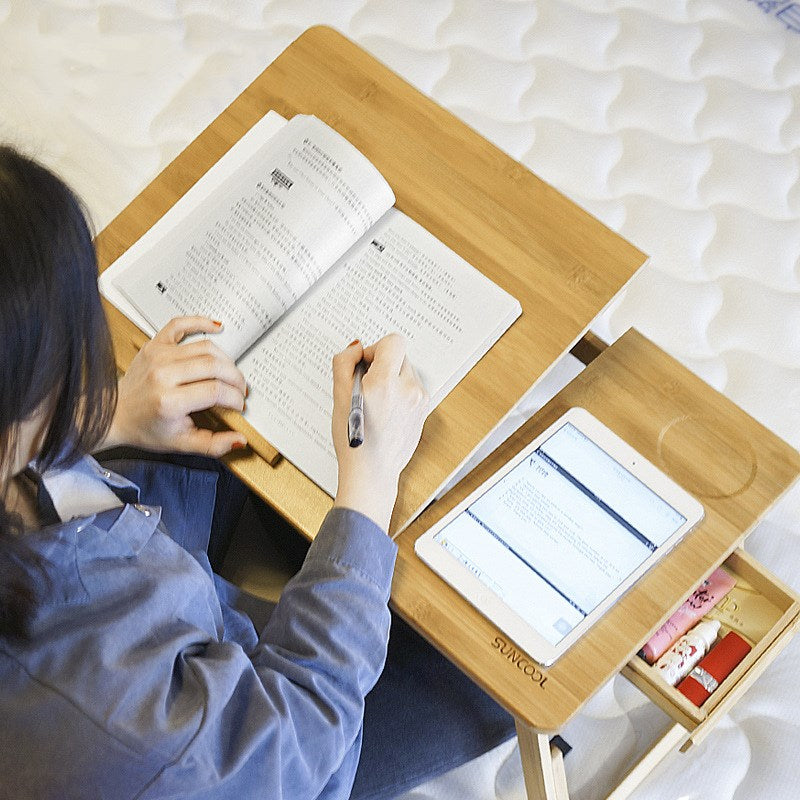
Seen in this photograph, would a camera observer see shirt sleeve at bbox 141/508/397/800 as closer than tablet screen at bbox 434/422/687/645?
Yes

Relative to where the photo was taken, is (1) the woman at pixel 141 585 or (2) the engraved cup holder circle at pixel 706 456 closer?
(1) the woman at pixel 141 585

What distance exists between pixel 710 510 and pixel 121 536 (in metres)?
0.49

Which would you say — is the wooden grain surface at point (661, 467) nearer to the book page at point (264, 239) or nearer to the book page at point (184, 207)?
the book page at point (264, 239)

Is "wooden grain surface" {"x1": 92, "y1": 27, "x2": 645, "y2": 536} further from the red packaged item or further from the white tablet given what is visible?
the red packaged item

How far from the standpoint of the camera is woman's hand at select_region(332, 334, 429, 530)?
32.2 inches

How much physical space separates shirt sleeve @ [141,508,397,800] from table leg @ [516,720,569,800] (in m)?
0.15

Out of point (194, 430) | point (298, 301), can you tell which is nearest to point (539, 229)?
point (298, 301)

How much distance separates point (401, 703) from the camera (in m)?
0.96

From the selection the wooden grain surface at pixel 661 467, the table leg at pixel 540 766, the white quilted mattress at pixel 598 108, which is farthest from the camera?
the white quilted mattress at pixel 598 108

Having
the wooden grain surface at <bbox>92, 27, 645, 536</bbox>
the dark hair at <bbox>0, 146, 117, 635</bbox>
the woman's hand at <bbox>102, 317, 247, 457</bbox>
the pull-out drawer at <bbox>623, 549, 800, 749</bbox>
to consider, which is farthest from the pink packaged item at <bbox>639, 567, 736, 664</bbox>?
the dark hair at <bbox>0, 146, 117, 635</bbox>

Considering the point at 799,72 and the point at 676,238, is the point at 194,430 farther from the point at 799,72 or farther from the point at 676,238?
the point at 799,72

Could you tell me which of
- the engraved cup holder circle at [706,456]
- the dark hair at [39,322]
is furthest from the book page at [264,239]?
the engraved cup holder circle at [706,456]

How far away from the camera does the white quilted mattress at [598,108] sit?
1477mm

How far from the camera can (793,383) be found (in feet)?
4.73
